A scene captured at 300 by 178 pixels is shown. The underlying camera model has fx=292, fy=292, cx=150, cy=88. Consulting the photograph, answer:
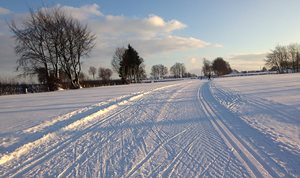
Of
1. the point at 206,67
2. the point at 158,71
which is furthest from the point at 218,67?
the point at 158,71

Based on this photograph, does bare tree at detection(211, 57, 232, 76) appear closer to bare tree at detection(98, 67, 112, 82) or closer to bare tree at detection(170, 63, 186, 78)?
bare tree at detection(170, 63, 186, 78)

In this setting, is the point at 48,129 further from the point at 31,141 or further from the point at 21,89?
the point at 21,89

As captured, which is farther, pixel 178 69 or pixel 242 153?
pixel 178 69

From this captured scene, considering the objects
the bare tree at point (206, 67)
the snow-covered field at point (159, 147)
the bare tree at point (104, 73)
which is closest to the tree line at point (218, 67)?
the bare tree at point (206, 67)

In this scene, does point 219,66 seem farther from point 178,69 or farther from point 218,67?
point 178,69

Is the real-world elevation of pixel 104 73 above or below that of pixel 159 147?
above

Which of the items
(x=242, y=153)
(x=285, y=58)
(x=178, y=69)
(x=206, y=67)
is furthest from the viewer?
(x=178, y=69)

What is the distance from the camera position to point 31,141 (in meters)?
7.26

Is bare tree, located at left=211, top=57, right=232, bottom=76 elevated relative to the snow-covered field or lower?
elevated

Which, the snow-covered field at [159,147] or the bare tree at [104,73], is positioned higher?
the bare tree at [104,73]

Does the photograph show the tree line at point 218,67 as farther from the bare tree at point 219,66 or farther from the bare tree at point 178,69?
the bare tree at point 178,69

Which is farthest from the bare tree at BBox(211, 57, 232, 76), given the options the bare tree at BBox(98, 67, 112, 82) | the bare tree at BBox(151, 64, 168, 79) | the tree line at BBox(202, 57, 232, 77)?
the bare tree at BBox(98, 67, 112, 82)

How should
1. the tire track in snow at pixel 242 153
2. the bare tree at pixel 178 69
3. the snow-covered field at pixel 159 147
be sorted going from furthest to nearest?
the bare tree at pixel 178 69 → the snow-covered field at pixel 159 147 → the tire track in snow at pixel 242 153

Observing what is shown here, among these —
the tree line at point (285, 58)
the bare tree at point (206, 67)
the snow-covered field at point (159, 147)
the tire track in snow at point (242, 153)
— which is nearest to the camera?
the tire track in snow at point (242, 153)
